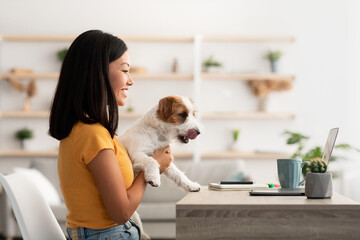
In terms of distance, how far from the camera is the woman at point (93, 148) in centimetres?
144

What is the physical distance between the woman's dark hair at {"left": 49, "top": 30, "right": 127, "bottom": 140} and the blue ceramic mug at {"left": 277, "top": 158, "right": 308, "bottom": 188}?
621 mm

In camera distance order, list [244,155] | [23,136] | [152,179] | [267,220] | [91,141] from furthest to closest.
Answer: [23,136] → [244,155] → [152,179] → [91,141] → [267,220]

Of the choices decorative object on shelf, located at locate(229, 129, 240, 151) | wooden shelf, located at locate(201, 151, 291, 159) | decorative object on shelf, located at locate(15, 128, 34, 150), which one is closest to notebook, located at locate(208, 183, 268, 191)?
wooden shelf, located at locate(201, 151, 291, 159)

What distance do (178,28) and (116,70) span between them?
4.42 meters

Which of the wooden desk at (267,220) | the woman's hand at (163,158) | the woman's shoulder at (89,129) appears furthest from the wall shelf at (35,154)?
the wooden desk at (267,220)

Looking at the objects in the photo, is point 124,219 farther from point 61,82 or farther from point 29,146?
point 29,146

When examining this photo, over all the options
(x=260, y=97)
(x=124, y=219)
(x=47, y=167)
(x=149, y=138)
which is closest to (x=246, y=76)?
(x=260, y=97)

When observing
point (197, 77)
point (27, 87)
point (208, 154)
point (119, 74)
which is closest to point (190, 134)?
point (119, 74)

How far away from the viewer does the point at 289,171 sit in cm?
179

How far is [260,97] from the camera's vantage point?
5773mm

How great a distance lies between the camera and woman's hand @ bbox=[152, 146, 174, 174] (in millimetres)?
1706

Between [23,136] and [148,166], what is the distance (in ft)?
14.7

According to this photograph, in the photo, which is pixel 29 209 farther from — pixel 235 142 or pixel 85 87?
pixel 235 142

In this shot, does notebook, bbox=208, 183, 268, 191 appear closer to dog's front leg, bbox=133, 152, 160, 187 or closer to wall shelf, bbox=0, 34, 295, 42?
dog's front leg, bbox=133, 152, 160, 187
